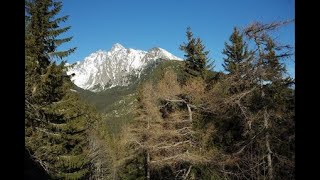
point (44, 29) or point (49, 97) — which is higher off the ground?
point (44, 29)

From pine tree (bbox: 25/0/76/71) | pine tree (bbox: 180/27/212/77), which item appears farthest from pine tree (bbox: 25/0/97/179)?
pine tree (bbox: 180/27/212/77)

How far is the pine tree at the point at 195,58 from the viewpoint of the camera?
106 ft

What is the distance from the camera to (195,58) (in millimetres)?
32594

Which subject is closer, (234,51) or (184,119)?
(184,119)

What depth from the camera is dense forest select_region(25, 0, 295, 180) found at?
1334 cm

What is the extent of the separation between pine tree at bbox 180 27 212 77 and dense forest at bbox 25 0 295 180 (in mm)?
954

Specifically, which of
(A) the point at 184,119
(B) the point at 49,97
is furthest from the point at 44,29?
(A) the point at 184,119

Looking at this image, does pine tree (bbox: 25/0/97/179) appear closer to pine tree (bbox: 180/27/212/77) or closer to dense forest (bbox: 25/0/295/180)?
dense forest (bbox: 25/0/295/180)

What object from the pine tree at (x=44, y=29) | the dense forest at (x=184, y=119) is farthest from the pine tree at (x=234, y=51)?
the pine tree at (x=44, y=29)

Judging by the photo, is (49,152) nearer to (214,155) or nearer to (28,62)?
(28,62)

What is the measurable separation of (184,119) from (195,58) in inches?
372

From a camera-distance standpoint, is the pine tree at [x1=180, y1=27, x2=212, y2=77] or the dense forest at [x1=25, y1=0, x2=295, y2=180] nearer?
the dense forest at [x1=25, y1=0, x2=295, y2=180]

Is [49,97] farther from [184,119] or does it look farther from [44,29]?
[184,119]

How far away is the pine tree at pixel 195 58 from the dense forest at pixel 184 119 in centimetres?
95
